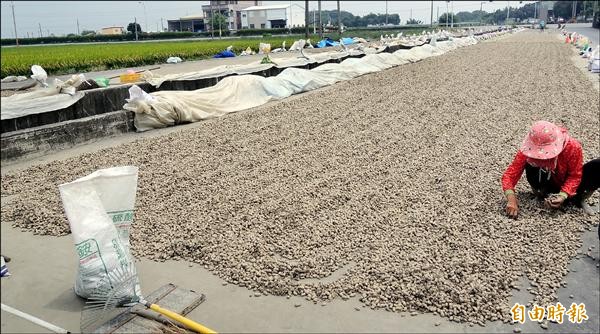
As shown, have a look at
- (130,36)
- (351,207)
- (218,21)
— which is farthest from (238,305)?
(218,21)

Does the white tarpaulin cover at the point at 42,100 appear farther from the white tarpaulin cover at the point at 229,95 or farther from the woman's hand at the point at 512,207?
the woman's hand at the point at 512,207

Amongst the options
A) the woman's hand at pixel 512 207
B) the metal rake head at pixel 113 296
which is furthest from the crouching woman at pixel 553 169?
the metal rake head at pixel 113 296

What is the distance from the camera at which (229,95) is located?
9844mm

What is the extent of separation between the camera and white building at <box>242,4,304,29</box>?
1969 inches

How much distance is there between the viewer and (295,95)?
11.9 m

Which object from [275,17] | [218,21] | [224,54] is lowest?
[224,54]

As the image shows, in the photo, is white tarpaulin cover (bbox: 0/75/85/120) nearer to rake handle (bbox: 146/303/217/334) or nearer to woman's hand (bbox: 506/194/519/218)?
rake handle (bbox: 146/303/217/334)

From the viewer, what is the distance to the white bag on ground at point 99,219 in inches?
111

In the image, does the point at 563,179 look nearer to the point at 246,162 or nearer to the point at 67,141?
the point at 246,162

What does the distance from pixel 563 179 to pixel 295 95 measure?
8168mm

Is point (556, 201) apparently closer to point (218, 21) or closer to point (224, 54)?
point (224, 54)

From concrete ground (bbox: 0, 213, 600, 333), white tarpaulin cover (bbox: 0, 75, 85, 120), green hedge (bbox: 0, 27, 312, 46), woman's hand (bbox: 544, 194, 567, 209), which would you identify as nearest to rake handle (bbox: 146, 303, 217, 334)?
concrete ground (bbox: 0, 213, 600, 333)

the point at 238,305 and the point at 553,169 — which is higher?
the point at 553,169

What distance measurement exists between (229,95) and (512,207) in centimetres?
679
